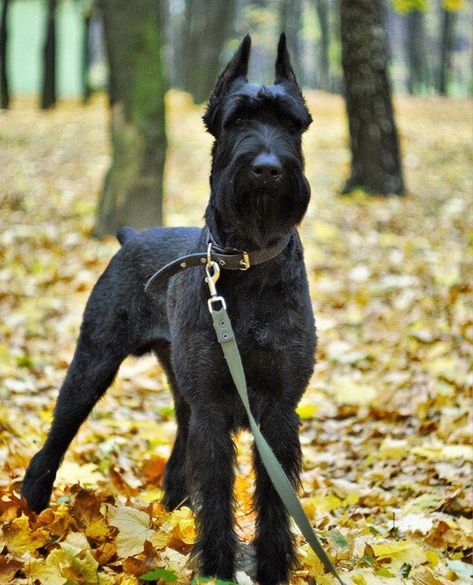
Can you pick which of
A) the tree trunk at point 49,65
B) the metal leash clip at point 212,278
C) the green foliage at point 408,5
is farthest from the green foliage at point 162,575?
the tree trunk at point 49,65

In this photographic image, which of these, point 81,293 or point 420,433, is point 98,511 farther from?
point 81,293

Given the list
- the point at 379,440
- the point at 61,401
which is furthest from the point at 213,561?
the point at 379,440

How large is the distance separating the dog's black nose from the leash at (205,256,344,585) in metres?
0.41

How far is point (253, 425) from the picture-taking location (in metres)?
2.88

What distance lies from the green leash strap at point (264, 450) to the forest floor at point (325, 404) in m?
0.59

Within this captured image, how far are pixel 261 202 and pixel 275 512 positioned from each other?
1258 mm

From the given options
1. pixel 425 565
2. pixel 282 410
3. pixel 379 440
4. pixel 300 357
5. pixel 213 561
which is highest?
pixel 300 357

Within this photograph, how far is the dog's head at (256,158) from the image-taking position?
294 cm

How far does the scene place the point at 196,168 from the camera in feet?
52.0

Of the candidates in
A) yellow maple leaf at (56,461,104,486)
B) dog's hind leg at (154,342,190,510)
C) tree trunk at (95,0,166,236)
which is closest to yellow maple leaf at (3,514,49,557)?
dog's hind leg at (154,342,190,510)

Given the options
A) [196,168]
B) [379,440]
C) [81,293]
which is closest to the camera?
[379,440]

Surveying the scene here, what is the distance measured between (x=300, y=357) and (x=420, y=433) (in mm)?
2670

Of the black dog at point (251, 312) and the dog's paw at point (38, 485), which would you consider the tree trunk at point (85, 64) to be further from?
the black dog at point (251, 312)

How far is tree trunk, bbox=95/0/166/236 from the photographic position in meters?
9.62
